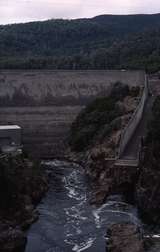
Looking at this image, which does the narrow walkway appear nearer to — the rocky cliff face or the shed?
the rocky cliff face

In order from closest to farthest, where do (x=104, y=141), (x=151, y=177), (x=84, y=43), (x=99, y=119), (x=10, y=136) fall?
1. (x=151, y=177)
2. (x=10, y=136)
3. (x=104, y=141)
4. (x=99, y=119)
5. (x=84, y=43)

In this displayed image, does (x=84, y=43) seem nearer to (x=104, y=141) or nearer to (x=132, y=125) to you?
(x=104, y=141)

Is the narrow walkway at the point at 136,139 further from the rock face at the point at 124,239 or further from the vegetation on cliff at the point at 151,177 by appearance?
the rock face at the point at 124,239

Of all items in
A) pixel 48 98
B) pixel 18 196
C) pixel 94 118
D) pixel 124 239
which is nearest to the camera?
pixel 124 239

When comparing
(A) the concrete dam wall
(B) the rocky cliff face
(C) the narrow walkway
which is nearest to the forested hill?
(A) the concrete dam wall

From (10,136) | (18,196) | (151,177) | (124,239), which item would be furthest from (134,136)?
(124,239)

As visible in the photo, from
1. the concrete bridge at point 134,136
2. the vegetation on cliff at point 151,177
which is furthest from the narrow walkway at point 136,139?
the vegetation on cliff at point 151,177
